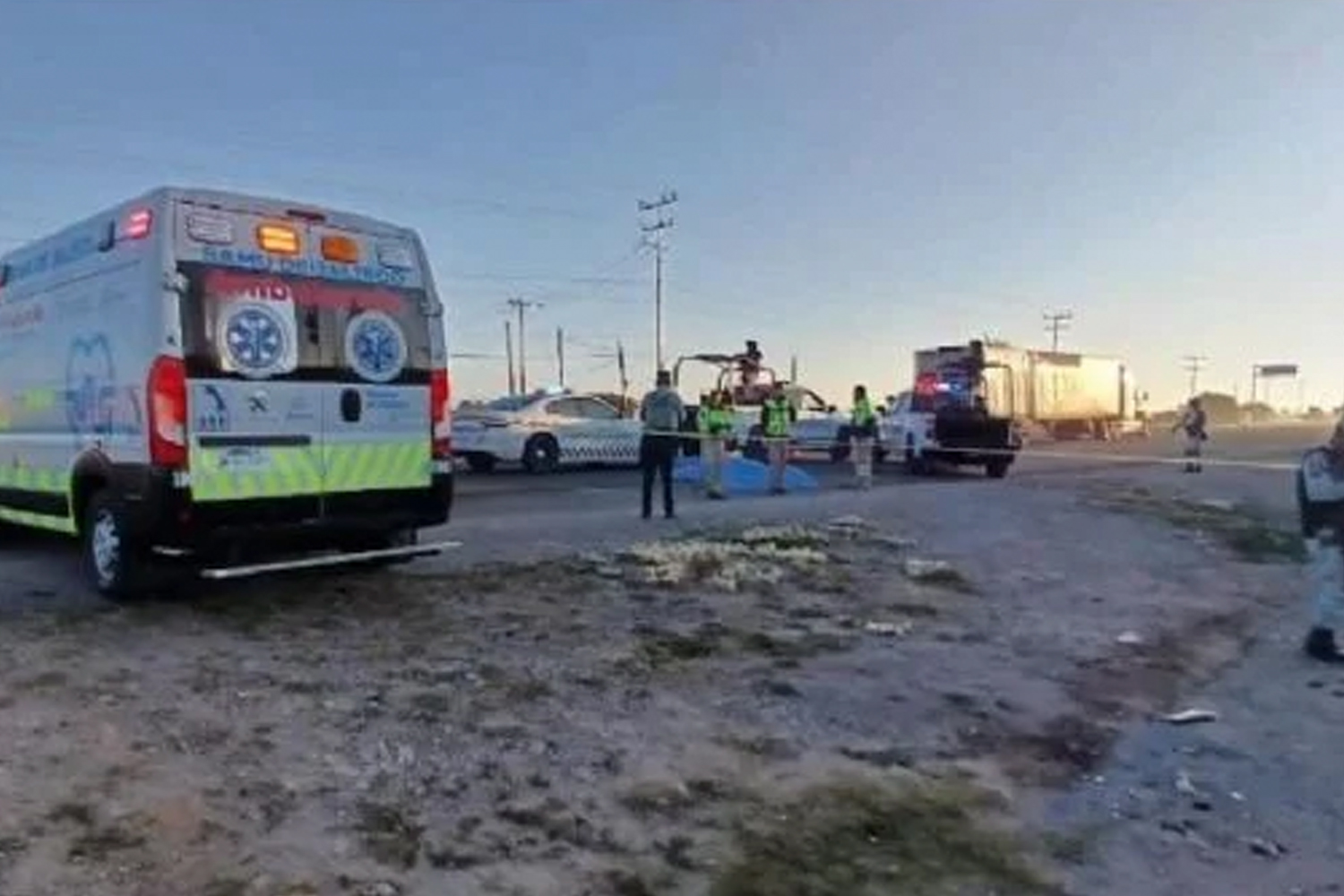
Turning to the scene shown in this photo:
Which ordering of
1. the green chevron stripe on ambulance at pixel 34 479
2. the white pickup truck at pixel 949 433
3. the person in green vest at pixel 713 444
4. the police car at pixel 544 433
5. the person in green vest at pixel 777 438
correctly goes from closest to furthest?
the green chevron stripe on ambulance at pixel 34 479, the person in green vest at pixel 713 444, the person in green vest at pixel 777 438, the police car at pixel 544 433, the white pickup truck at pixel 949 433

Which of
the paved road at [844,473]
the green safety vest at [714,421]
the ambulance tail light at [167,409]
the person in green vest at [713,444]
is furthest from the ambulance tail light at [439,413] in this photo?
the green safety vest at [714,421]

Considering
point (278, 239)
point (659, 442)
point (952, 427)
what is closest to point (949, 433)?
point (952, 427)

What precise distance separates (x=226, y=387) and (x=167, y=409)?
0.41 metres

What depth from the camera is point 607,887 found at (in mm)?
4137

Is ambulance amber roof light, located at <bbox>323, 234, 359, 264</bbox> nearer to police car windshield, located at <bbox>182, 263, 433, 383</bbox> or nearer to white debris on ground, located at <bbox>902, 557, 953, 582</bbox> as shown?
police car windshield, located at <bbox>182, 263, 433, 383</bbox>

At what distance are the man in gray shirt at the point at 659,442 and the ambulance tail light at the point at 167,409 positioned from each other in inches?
298

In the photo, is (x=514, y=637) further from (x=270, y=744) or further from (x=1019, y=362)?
(x=1019, y=362)

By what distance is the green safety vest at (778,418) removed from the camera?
65.3 ft

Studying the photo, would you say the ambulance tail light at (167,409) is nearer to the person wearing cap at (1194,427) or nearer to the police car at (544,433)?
the police car at (544,433)

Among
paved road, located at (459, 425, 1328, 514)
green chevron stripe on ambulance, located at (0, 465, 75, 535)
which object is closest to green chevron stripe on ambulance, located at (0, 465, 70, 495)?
green chevron stripe on ambulance, located at (0, 465, 75, 535)

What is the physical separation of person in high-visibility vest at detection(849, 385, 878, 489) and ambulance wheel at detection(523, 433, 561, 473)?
5841 millimetres

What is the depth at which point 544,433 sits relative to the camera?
23.7 meters

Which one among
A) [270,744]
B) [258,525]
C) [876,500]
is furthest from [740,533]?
[270,744]

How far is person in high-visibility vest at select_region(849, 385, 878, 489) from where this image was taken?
2091 cm
